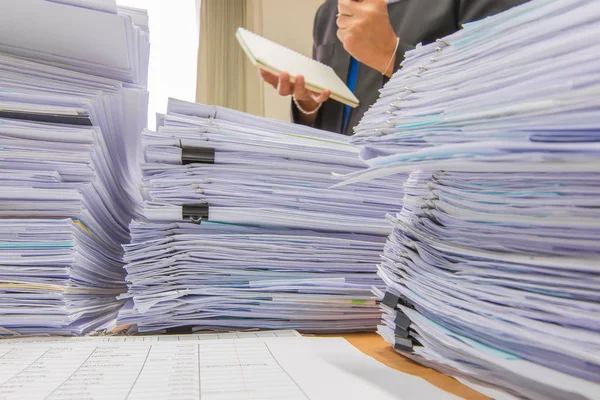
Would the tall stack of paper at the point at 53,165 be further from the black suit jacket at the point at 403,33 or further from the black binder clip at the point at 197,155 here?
the black suit jacket at the point at 403,33

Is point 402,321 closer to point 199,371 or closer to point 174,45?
point 199,371

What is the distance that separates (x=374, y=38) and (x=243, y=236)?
0.55 meters

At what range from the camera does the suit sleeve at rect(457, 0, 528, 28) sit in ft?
2.81

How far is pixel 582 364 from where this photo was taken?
0.81 feet

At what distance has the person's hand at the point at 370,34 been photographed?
2.97ft

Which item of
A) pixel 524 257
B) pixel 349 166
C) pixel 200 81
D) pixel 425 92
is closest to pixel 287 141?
pixel 349 166

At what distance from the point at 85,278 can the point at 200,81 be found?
2.56 m

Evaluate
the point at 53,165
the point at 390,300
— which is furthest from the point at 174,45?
the point at 390,300

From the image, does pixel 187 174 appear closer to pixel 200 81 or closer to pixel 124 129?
pixel 124 129

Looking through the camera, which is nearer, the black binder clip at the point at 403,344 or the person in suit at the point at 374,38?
the black binder clip at the point at 403,344

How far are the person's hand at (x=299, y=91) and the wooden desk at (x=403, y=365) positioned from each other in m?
0.53

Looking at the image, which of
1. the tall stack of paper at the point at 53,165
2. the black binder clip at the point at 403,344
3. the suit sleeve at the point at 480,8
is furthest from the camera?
the suit sleeve at the point at 480,8

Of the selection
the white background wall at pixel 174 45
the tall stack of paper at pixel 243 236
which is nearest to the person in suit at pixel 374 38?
the tall stack of paper at pixel 243 236

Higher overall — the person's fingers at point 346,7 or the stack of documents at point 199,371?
the person's fingers at point 346,7
